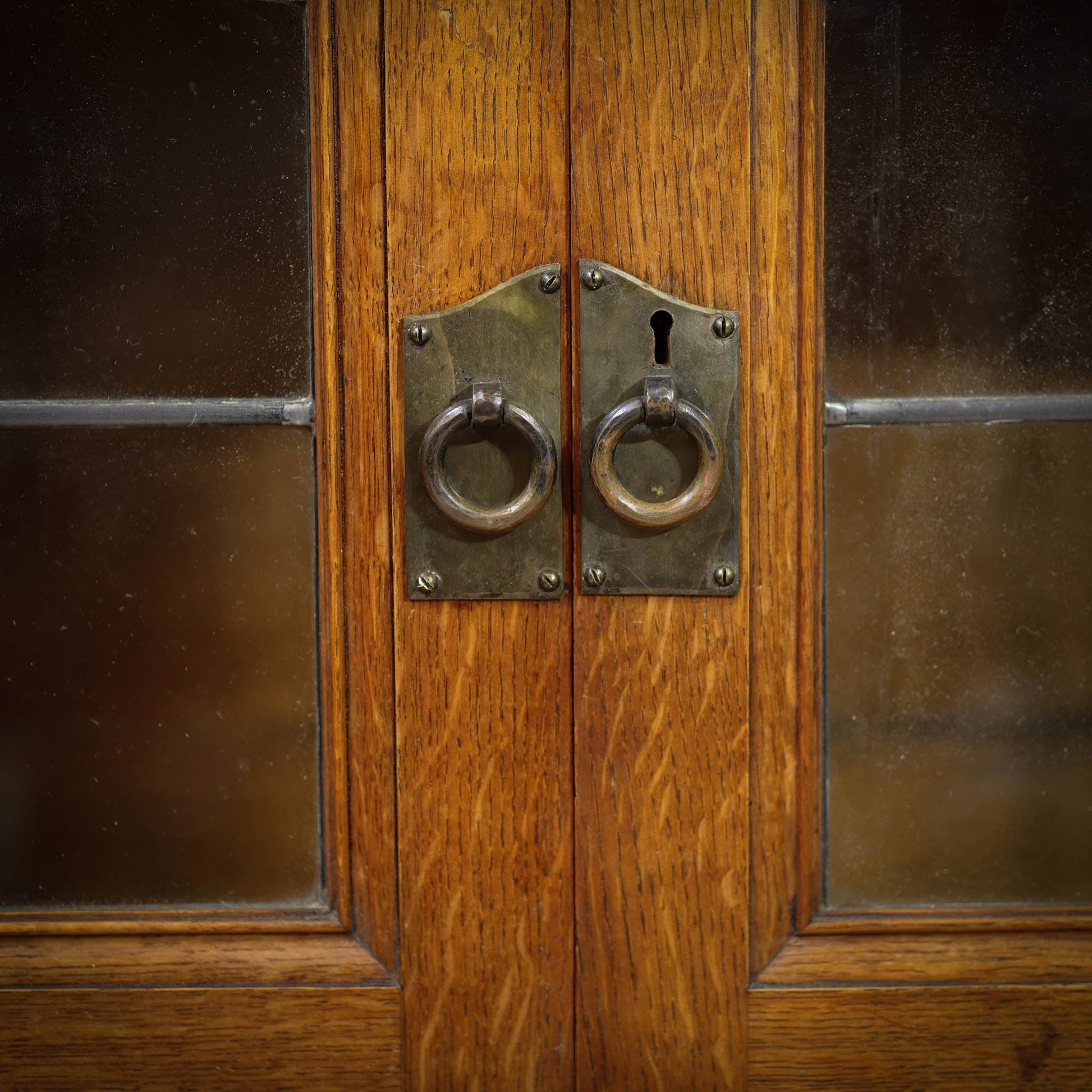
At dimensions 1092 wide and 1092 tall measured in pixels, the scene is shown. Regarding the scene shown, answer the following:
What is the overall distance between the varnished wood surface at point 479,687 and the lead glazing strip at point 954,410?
167 mm

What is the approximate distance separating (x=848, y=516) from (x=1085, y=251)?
0.19 metres

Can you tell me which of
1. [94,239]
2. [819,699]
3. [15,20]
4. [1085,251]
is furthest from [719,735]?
[15,20]

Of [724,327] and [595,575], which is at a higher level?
[724,327]

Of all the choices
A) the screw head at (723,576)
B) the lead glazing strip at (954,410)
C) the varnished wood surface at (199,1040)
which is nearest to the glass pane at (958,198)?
the lead glazing strip at (954,410)

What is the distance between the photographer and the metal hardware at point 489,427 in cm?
47

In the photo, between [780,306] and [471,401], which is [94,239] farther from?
[780,306]

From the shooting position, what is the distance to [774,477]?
0.50m

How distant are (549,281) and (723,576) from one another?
0.18m

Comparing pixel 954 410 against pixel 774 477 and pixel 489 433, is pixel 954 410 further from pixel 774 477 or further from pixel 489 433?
pixel 489 433

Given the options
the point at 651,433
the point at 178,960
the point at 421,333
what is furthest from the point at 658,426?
the point at 178,960

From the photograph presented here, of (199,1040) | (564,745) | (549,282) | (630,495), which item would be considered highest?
(549,282)

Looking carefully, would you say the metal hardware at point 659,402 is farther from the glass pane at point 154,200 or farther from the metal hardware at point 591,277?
the glass pane at point 154,200

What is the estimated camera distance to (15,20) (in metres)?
0.50

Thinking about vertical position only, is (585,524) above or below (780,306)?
below
